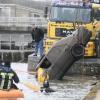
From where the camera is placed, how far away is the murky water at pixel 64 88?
54.9 feet

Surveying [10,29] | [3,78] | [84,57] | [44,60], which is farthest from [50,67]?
[10,29]

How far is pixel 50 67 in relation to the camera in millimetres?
21688

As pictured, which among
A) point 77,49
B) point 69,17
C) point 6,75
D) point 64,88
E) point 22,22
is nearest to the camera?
point 6,75

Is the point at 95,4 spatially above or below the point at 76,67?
above

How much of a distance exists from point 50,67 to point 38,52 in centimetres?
399

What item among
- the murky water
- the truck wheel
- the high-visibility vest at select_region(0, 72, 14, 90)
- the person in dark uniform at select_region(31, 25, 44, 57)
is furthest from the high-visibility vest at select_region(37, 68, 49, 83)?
the high-visibility vest at select_region(0, 72, 14, 90)

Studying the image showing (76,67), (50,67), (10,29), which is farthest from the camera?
(10,29)

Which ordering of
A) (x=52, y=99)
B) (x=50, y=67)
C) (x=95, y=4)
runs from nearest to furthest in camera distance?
(x=52, y=99) → (x=50, y=67) → (x=95, y=4)

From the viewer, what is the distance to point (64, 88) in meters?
18.9

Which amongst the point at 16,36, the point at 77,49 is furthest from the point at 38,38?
the point at 16,36

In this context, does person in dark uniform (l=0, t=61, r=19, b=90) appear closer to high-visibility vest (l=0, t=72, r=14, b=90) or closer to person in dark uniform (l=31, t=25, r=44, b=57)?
high-visibility vest (l=0, t=72, r=14, b=90)

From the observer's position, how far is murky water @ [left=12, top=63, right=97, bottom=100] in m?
16.7

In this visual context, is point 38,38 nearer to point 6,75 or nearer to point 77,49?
point 77,49

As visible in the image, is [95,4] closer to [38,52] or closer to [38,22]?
[38,52]
